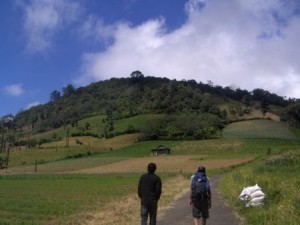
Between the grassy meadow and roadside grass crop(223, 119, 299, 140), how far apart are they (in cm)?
29

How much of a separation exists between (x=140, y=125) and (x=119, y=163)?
5474cm

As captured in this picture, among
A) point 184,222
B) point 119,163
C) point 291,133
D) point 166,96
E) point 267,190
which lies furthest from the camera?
point 166,96

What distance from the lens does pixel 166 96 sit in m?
182

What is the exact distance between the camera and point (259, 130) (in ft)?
458

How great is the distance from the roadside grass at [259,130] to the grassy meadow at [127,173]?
0.96 ft

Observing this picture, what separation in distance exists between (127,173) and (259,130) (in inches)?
2917

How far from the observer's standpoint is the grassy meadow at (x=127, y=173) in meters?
21.1

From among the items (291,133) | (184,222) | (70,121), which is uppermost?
(70,121)

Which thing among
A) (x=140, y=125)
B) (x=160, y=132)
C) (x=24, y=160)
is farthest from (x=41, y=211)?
(x=140, y=125)

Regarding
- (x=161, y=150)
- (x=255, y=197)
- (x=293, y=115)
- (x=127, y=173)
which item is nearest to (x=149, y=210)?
(x=255, y=197)

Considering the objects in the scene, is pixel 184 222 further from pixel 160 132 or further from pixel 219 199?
pixel 160 132

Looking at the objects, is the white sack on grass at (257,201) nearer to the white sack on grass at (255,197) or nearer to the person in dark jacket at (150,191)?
the white sack on grass at (255,197)

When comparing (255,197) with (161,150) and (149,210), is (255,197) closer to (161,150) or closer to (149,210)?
(149,210)

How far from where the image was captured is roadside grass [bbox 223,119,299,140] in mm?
130750
